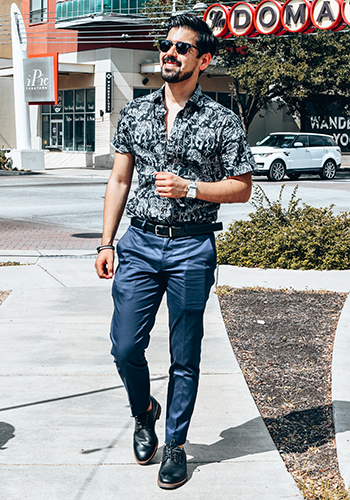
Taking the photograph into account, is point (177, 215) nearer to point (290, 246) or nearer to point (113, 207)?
point (113, 207)

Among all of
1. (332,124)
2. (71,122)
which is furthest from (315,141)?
(71,122)

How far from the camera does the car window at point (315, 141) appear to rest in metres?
26.0

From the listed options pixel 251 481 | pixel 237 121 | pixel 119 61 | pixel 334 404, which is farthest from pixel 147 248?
pixel 119 61

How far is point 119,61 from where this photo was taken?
34.3 m

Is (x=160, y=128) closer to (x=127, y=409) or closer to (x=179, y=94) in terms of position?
(x=179, y=94)

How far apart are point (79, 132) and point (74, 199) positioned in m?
19.5

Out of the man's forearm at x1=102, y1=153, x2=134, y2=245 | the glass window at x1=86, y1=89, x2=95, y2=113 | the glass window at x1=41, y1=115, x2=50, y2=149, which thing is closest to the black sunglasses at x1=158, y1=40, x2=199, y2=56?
the man's forearm at x1=102, y1=153, x2=134, y2=245

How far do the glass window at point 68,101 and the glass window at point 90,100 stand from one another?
155 cm

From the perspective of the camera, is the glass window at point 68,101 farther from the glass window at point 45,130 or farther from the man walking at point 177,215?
the man walking at point 177,215

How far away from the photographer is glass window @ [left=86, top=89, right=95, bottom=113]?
3600cm

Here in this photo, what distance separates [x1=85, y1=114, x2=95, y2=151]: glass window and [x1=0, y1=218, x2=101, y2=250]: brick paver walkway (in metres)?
23.4

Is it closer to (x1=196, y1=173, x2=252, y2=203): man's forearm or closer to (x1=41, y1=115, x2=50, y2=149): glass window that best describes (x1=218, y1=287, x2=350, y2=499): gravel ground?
(x1=196, y1=173, x2=252, y2=203): man's forearm

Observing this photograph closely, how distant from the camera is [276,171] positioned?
2464 centimetres

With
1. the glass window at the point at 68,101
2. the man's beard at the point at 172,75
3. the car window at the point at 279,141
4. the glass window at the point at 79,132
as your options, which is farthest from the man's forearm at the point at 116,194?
the glass window at the point at 68,101
